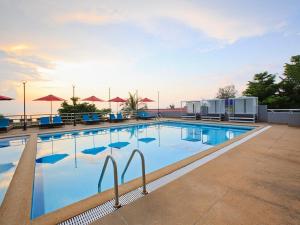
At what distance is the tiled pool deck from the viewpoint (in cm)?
214

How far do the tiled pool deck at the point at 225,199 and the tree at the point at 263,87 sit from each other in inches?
753

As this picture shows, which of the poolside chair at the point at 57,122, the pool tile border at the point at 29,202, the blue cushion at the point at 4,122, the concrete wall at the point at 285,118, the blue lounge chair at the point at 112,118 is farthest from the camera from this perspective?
the blue lounge chair at the point at 112,118

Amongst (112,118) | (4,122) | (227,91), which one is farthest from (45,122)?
(227,91)

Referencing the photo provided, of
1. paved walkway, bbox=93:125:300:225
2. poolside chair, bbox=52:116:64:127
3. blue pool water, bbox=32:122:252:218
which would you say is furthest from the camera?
poolside chair, bbox=52:116:64:127

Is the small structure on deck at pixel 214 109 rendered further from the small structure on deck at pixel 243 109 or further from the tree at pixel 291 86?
the tree at pixel 291 86

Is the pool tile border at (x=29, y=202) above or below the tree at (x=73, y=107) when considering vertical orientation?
below

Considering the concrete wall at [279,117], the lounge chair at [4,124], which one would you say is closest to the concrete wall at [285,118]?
the concrete wall at [279,117]

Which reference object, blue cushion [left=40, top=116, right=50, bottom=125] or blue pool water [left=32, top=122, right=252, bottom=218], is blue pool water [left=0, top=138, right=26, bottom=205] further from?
blue cushion [left=40, top=116, right=50, bottom=125]

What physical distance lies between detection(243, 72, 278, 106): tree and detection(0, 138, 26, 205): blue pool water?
22.0 meters

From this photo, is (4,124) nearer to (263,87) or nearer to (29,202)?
(29,202)

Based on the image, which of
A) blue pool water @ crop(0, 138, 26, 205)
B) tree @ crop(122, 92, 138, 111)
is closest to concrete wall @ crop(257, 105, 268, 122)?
tree @ crop(122, 92, 138, 111)

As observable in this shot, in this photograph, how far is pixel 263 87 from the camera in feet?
67.0

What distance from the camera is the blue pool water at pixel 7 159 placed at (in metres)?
4.00

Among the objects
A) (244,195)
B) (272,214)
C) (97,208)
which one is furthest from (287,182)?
(97,208)
